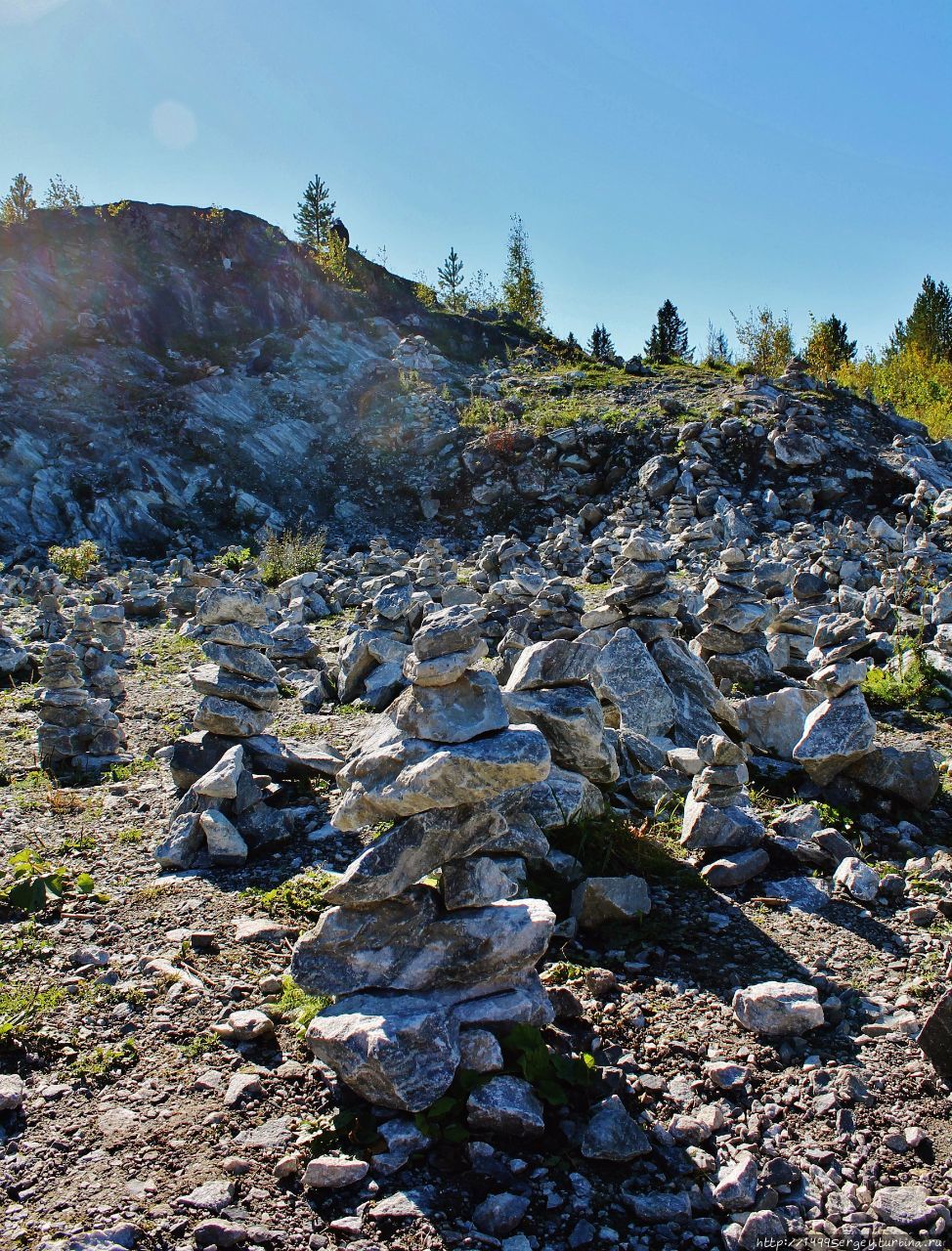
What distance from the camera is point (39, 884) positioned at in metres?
5.35

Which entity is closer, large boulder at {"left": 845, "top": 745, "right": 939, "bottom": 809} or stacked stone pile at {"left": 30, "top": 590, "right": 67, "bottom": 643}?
large boulder at {"left": 845, "top": 745, "right": 939, "bottom": 809}

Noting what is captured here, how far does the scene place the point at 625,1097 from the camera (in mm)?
3742

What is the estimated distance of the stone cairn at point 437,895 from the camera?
3865mm

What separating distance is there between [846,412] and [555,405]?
10239 mm

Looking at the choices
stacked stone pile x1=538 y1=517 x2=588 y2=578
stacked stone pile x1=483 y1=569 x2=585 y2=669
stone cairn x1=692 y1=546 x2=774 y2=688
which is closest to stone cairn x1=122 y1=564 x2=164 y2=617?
stacked stone pile x1=483 y1=569 x2=585 y2=669

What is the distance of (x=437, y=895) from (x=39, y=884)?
2.88 metres

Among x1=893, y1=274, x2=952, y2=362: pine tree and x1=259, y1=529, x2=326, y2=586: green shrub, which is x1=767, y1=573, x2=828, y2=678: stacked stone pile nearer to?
x1=259, y1=529, x2=326, y2=586: green shrub

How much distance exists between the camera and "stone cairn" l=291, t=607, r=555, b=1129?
3865mm

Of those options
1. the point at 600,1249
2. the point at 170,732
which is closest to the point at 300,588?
the point at 170,732

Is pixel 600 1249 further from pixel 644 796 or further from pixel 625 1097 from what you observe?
pixel 644 796

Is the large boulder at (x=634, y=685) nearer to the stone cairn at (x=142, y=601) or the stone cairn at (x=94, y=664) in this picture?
the stone cairn at (x=94, y=664)

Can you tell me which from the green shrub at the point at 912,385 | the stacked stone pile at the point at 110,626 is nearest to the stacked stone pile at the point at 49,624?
the stacked stone pile at the point at 110,626

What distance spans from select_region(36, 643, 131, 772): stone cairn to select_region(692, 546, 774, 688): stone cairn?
6.99m

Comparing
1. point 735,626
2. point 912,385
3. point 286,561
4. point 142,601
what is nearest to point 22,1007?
point 735,626
